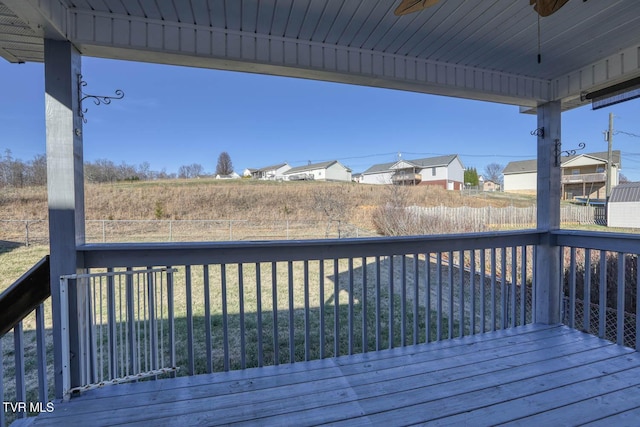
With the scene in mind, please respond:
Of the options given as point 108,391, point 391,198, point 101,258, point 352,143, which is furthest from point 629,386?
point 352,143

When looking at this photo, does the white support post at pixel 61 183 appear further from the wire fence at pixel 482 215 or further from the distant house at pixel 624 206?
the wire fence at pixel 482 215

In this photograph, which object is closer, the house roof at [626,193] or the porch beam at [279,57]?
the porch beam at [279,57]

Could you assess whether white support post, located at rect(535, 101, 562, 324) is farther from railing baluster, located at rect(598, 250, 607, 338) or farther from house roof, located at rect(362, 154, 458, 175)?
house roof, located at rect(362, 154, 458, 175)

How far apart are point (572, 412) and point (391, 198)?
18.6 feet

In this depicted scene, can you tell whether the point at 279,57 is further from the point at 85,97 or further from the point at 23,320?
the point at 23,320

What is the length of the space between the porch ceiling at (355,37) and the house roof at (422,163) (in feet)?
16.1

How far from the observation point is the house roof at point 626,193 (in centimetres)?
246

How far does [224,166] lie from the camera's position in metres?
4.89

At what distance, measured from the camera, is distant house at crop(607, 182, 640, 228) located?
7.77 feet

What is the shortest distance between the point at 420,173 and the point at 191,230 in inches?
211

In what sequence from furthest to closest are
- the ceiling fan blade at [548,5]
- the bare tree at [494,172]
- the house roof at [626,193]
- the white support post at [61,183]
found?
1. the bare tree at [494,172]
2. the house roof at [626,193]
3. the white support post at [61,183]
4. the ceiling fan blade at [548,5]

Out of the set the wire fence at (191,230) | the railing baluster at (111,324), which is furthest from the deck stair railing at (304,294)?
the wire fence at (191,230)

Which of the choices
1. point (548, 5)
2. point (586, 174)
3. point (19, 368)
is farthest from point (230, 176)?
point (586, 174)

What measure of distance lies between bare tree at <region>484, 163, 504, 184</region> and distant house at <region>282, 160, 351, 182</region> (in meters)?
3.24
